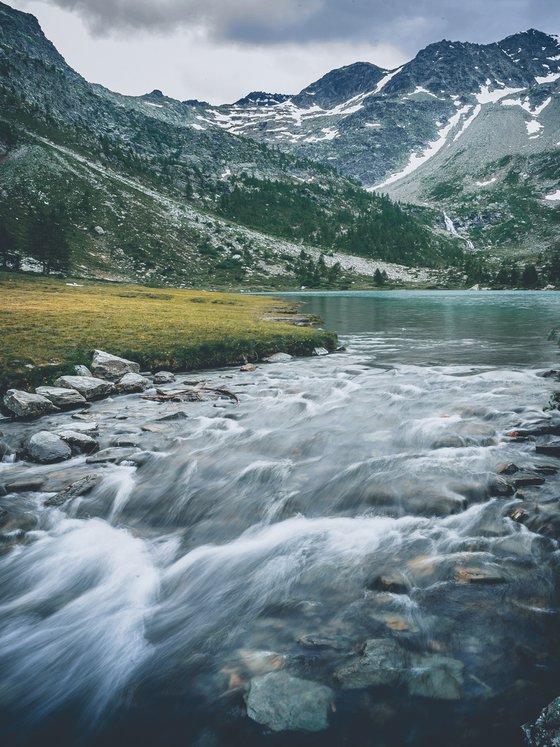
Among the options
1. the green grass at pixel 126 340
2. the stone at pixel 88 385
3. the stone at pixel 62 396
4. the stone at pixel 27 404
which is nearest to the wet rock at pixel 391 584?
the stone at pixel 27 404

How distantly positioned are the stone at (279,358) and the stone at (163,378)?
20.9ft

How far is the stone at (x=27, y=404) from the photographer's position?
13625 mm

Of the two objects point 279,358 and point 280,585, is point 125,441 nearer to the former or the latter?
point 280,585

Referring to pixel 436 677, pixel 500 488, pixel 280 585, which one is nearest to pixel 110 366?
pixel 280 585

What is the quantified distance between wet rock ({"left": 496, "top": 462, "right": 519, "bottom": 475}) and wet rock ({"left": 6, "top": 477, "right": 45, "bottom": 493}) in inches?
400

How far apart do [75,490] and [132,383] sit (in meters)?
8.79

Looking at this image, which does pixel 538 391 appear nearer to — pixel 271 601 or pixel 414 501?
pixel 414 501

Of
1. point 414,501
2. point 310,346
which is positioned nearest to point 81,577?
point 414,501

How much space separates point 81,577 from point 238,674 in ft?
12.4

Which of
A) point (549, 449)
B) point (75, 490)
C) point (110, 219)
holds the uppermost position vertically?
point (110, 219)

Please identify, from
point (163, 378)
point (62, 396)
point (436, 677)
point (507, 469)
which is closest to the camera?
point (436, 677)

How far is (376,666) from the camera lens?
469 cm

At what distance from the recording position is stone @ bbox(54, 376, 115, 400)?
16.0m

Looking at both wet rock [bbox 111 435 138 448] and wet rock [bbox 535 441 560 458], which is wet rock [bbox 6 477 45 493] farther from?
wet rock [bbox 535 441 560 458]
